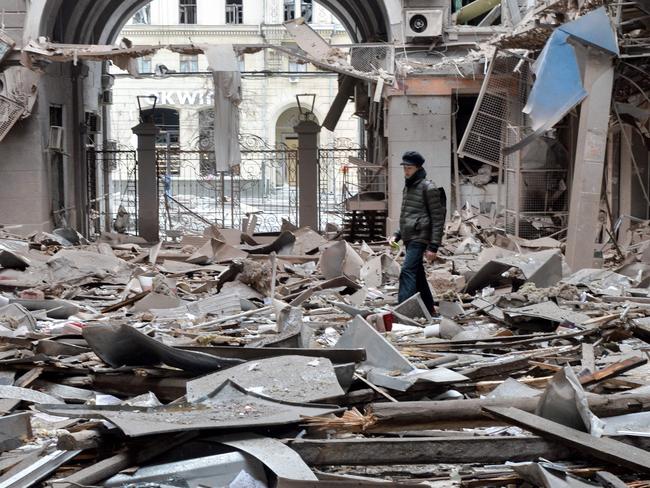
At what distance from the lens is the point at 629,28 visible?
15711mm

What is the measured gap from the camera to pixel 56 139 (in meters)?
22.9

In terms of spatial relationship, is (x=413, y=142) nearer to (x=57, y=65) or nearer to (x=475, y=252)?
(x=475, y=252)

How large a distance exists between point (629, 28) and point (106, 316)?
9.05 meters

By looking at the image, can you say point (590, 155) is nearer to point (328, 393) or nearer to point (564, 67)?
point (564, 67)

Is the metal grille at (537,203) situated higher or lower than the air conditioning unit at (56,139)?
lower

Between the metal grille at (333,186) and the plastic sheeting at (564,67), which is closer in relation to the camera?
the plastic sheeting at (564,67)

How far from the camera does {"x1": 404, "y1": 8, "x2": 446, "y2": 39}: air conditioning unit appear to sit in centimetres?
2172

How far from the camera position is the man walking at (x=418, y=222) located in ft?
36.0

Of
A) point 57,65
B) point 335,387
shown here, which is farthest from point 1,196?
point 335,387

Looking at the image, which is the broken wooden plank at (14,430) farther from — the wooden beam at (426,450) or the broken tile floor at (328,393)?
the wooden beam at (426,450)

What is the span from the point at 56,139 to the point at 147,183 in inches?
121

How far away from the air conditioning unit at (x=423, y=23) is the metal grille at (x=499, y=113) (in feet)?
5.59

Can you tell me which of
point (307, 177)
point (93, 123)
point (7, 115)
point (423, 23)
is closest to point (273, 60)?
point (93, 123)

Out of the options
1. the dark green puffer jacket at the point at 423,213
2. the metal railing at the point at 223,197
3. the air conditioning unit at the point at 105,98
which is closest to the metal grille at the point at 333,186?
the metal railing at the point at 223,197
